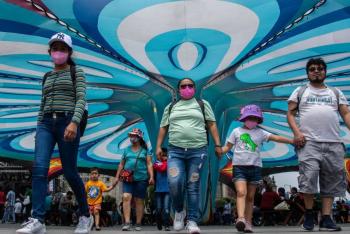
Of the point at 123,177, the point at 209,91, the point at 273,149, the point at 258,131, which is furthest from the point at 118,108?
the point at 258,131

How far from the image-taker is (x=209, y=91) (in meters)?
16.0

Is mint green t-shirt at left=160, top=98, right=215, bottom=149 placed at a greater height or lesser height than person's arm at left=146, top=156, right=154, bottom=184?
greater

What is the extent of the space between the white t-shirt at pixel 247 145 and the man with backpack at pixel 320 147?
528 mm

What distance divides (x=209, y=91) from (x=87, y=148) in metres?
8.26

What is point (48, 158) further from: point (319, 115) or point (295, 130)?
point (319, 115)

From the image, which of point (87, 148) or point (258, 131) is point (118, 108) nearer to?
point (87, 148)

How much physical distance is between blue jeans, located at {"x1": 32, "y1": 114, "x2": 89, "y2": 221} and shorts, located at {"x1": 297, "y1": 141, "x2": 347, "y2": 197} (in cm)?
252

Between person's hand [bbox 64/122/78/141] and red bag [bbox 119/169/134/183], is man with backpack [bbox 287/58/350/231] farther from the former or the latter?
red bag [bbox 119/169/134/183]

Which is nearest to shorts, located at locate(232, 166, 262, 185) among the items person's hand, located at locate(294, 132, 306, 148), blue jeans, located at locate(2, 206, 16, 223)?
person's hand, located at locate(294, 132, 306, 148)

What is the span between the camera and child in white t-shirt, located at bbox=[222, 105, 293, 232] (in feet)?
20.4

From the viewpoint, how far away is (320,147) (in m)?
5.93

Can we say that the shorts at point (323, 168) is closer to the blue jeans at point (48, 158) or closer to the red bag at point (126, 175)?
the blue jeans at point (48, 158)

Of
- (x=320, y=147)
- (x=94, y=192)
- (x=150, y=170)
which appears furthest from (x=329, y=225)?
(x=94, y=192)

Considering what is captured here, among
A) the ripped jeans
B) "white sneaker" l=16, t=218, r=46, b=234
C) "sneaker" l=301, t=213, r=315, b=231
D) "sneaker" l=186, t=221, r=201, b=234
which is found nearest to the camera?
"white sneaker" l=16, t=218, r=46, b=234
